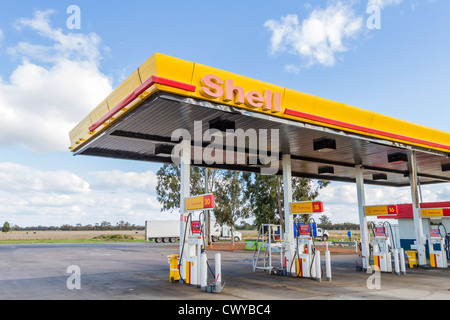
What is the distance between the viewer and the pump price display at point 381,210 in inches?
585

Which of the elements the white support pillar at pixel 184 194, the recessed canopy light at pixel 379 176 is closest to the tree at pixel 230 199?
the recessed canopy light at pixel 379 176

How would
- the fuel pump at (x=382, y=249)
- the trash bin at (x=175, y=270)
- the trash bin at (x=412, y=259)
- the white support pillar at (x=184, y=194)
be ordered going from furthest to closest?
the trash bin at (x=412, y=259) < the fuel pump at (x=382, y=249) < the trash bin at (x=175, y=270) < the white support pillar at (x=184, y=194)

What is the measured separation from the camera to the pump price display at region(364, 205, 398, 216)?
14859 mm

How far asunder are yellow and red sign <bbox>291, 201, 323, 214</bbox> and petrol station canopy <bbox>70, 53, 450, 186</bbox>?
218cm

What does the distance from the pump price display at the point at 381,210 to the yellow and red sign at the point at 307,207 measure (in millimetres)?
4103

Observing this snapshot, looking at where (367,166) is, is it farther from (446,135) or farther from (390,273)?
(390,273)

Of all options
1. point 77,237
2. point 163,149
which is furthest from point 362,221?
point 77,237

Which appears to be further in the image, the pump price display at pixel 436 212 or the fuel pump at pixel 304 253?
the pump price display at pixel 436 212

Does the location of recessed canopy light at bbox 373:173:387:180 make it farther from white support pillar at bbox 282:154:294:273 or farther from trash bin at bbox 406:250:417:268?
white support pillar at bbox 282:154:294:273

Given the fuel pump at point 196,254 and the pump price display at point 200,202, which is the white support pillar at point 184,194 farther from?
the pump price display at point 200,202

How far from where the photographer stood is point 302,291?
10.4 meters
